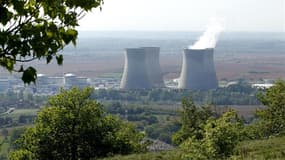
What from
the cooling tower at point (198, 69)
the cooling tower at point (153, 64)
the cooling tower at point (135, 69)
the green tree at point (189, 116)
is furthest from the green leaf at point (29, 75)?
the cooling tower at point (153, 64)

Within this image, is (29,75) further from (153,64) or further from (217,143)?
(153,64)

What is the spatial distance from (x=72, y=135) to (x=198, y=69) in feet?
95.3

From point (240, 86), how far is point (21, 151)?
49804mm

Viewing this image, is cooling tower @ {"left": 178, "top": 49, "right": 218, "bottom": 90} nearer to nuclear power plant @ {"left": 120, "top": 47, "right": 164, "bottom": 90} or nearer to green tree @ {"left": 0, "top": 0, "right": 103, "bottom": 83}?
nuclear power plant @ {"left": 120, "top": 47, "right": 164, "bottom": 90}

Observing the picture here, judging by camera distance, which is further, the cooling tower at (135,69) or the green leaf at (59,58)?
the cooling tower at (135,69)

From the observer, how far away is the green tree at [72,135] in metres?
10.7

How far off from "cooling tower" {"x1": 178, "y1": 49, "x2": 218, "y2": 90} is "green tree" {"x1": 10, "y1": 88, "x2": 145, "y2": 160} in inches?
1050

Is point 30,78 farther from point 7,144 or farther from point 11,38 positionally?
point 7,144

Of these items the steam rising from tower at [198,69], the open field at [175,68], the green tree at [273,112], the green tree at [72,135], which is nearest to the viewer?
the green tree at [72,135]

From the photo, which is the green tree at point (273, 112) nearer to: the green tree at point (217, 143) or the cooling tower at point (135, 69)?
the green tree at point (217, 143)

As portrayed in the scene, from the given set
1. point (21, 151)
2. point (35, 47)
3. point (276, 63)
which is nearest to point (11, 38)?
point (35, 47)

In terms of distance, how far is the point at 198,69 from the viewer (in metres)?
39.2

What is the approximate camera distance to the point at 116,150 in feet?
36.5

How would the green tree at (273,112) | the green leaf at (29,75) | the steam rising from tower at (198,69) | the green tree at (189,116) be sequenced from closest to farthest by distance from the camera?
the green leaf at (29,75) < the green tree at (189,116) < the green tree at (273,112) < the steam rising from tower at (198,69)
